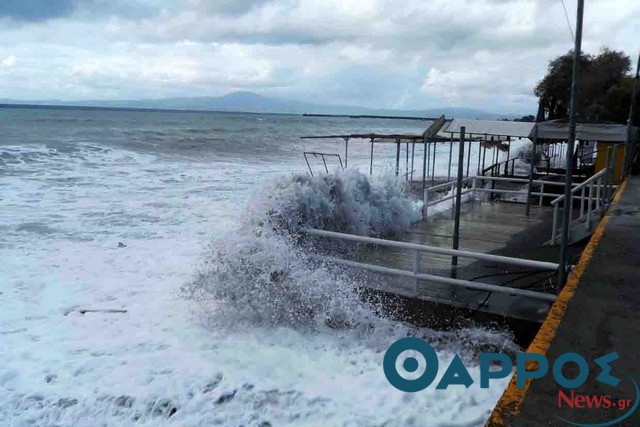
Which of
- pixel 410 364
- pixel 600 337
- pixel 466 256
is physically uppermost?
pixel 466 256

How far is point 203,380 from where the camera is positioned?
570 centimetres

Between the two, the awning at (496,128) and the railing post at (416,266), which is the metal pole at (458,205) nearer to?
the railing post at (416,266)

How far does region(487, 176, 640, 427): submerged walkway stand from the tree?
2933 cm

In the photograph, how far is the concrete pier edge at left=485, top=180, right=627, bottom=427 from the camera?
322 centimetres

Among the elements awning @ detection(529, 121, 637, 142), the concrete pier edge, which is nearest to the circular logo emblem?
the concrete pier edge

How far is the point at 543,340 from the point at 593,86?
37.4 meters

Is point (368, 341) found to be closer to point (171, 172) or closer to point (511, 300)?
point (511, 300)

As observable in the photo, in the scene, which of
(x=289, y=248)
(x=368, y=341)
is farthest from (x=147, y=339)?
(x=368, y=341)

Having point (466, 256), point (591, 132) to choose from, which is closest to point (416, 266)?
point (466, 256)

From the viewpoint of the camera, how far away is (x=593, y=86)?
36.4 m

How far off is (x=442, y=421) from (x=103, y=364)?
3816mm

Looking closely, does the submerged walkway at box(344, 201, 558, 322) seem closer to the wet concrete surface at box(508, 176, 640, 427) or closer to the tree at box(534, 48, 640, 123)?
the wet concrete surface at box(508, 176, 640, 427)

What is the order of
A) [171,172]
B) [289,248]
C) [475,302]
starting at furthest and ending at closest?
[171,172] < [289,248] < [475,302]

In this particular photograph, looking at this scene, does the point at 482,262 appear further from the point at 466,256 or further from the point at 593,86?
the point at 593,86
